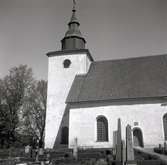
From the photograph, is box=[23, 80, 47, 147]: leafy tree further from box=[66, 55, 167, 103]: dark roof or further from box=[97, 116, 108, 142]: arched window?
box=[97, 116, 108, 142]: arched window

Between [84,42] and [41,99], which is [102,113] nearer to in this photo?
[84,42]

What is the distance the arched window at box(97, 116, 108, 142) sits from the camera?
25.1 metres

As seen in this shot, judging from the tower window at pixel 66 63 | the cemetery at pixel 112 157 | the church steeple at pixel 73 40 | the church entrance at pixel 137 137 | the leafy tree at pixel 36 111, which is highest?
the church steeple at pixel 73 40

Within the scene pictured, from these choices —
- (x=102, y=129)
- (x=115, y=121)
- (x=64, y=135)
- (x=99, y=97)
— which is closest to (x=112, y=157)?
(x=115, y=121)

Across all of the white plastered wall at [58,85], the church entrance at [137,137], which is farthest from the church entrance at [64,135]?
the church entrance at [137,137]

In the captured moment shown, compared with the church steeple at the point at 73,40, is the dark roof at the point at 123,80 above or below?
below

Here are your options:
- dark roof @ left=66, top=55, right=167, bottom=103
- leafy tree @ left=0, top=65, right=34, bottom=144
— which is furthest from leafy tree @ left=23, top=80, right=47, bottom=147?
dark roof @ left=66, top=55, right=167, bottom=103

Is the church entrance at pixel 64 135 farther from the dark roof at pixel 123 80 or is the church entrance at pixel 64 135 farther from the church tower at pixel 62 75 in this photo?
the dark roof at pixel 123 80

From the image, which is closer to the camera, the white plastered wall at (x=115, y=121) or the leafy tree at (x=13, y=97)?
the white plastered wall at (x=115, y=121)

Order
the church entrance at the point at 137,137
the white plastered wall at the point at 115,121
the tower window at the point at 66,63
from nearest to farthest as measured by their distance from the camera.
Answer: the white plastered wall at the point at 115,121
the church entrance at the point at 137,137
the tower window at the point at 66,63

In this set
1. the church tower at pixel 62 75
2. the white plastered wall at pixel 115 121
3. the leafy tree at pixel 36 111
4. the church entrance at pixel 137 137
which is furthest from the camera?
the leafy tree at pixel 36 111

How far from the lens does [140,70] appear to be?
28359mm

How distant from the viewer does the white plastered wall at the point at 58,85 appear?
2836 cm

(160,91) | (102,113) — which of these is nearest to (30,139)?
(102,113)
